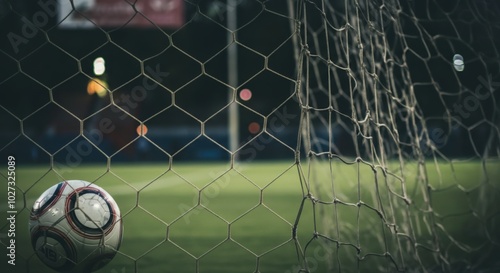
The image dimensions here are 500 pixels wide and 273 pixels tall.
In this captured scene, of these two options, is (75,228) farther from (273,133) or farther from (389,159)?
(273,133)

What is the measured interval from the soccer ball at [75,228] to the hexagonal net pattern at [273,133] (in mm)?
228

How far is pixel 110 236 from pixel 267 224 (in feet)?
5.86

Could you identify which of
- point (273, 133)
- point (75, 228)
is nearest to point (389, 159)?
point (75, 228)

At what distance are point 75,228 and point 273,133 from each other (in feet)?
40.1

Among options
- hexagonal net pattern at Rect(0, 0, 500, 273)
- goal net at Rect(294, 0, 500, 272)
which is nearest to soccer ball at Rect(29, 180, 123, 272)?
hexagonal net pattern at Rect(0, 0, 500, 273)

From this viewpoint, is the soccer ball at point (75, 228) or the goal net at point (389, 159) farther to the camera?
the goal net at point (389, 159)

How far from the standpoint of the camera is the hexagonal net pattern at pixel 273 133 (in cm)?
255

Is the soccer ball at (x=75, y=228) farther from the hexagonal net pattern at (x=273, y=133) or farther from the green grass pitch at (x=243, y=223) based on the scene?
the hexagonal net pattern at (x=273, y=133)

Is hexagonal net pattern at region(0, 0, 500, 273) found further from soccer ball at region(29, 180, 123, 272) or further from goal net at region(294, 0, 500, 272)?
soccer ball at region(29, 180, 123, 272)

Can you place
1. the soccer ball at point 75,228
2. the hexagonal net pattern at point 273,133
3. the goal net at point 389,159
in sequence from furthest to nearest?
1. the hexagonal net pattern at point 273,133
2. the goal net at point 389,159
3. the soccer ball at point 75,228

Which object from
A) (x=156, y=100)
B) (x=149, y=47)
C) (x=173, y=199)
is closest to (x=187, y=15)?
(x=149, y=47)

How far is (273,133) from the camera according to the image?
561 inches

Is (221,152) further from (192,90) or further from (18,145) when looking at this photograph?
(18,145)

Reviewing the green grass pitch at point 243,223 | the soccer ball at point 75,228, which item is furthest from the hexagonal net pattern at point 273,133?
the soccer ball at point 75,228
